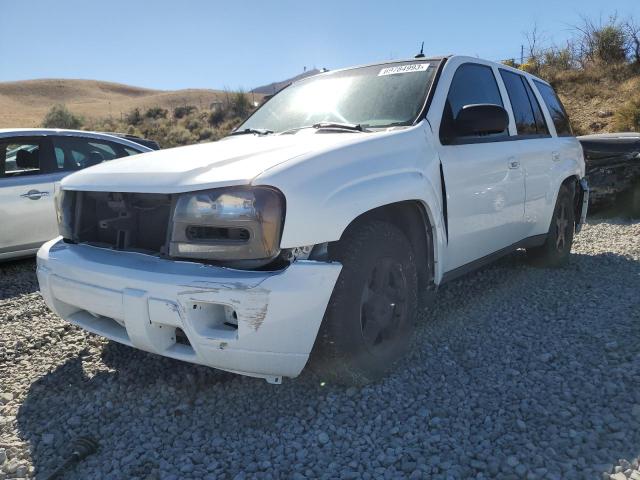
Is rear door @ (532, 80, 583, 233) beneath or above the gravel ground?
above

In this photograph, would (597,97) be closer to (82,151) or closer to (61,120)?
(82,151)

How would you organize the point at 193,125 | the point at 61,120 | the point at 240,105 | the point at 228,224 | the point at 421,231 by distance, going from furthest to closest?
the point at 61,120, the point at 240,105, the point at 193,125, the point at 421,231, the point at 228,224

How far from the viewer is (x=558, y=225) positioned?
5.05 m

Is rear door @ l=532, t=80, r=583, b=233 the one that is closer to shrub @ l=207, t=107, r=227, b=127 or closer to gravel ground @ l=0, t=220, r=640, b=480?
gravel ground @ l=0, t=220, r=640, b=480

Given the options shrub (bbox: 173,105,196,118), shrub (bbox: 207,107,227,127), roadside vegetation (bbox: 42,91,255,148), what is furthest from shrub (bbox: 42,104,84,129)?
shrub (bbox: 207,107,227,127)

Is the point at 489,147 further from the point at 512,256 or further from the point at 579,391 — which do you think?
the point at 512,256

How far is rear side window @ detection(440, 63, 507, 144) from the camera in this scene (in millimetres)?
3291

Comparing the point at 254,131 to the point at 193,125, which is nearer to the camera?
the point at 254,131

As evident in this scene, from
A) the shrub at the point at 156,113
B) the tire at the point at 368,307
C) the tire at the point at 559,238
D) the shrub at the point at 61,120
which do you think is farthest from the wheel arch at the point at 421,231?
the shrub at the point at 156,113

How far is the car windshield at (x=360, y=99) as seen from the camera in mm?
3299

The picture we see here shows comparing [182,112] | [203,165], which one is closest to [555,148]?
[203,165]

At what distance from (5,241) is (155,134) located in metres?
25.2

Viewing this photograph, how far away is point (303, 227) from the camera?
2.26 m

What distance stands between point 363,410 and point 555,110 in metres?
3.88
